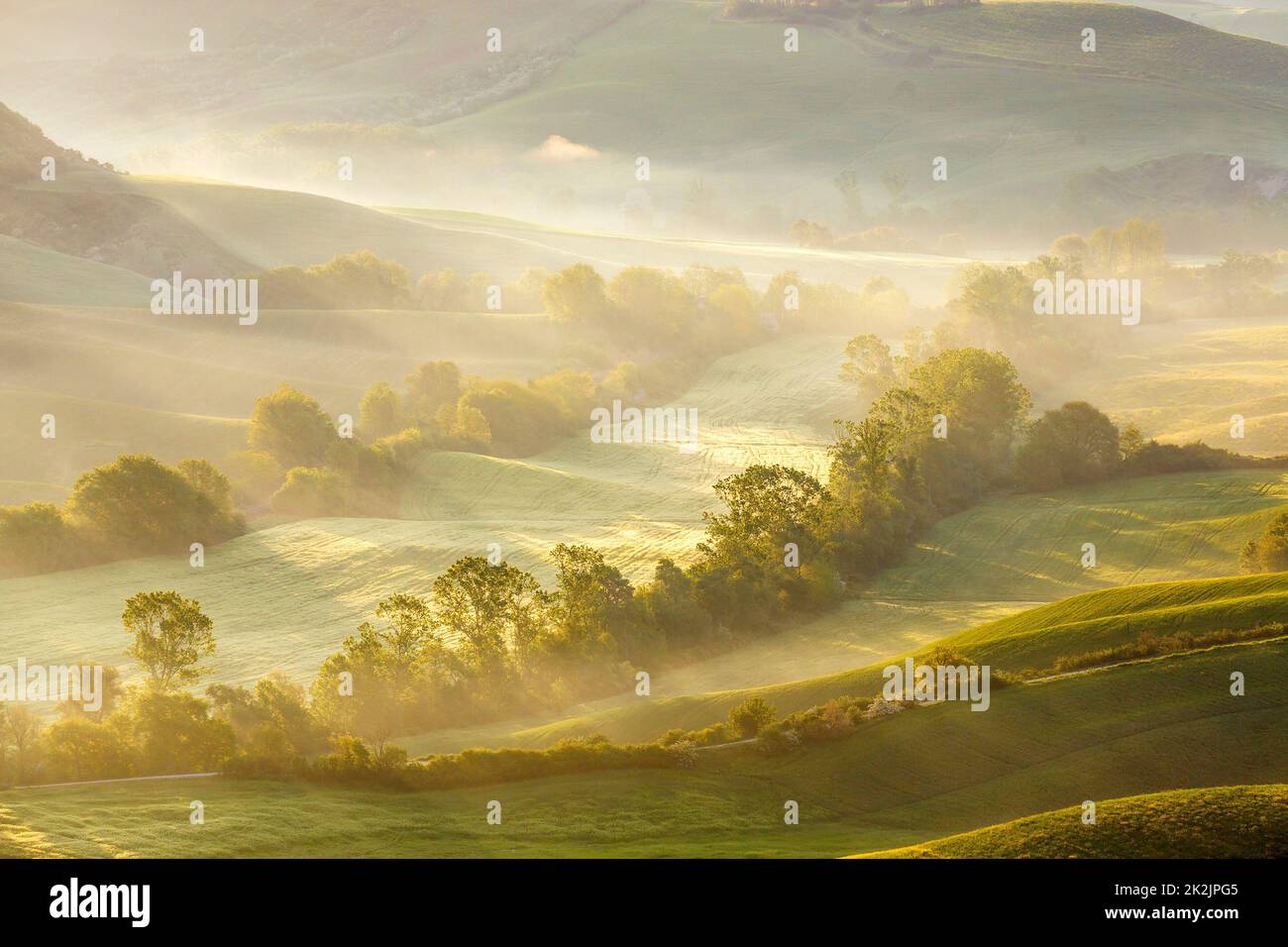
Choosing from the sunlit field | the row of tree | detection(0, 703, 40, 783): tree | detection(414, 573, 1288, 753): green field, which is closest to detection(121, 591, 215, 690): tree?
the sunlit field

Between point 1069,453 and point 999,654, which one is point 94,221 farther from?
A: point 999,654

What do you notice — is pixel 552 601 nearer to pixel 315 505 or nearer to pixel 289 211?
pixel 315 505

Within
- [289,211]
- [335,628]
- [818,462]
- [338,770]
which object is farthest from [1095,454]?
[289,211]

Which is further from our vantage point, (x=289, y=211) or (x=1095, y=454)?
(x=289, y=211)

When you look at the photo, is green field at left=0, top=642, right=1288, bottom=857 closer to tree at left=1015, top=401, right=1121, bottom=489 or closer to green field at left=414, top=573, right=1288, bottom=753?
green field at left=414, top=573, right=1288, bottom=753

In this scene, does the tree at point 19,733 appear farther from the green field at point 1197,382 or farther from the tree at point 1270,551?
the green field at point 1197,382

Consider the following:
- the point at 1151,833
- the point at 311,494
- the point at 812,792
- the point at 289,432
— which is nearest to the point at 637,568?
the point at 311,494

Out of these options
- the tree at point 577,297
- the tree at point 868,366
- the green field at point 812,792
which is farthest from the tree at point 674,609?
the tree at point 577,297
